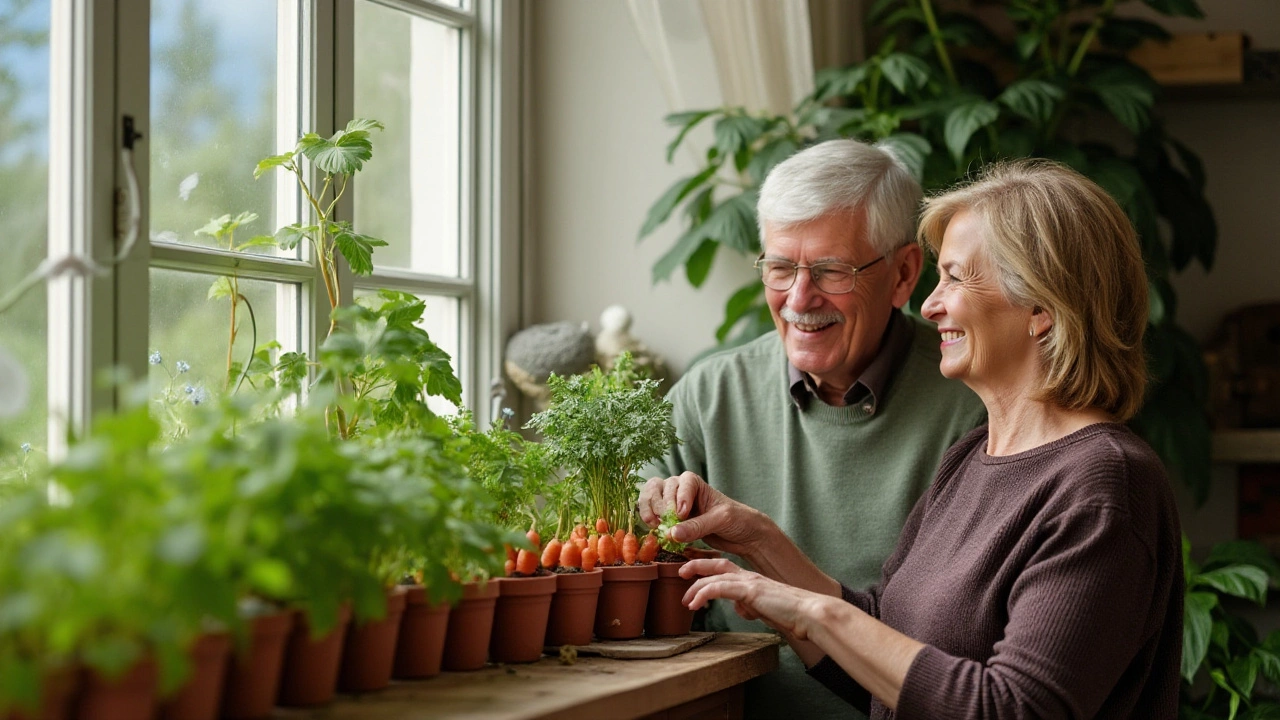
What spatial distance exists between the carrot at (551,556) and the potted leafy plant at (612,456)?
0.06 m

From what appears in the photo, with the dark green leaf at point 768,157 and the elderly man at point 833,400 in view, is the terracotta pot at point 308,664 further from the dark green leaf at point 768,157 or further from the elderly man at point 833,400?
the dark green leaf at point 768,157

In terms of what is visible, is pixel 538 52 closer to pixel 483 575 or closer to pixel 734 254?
pixel 734 254

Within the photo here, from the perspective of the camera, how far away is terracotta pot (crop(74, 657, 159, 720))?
960 millimetres

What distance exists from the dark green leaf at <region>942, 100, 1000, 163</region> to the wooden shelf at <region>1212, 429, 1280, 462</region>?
1.21 meters

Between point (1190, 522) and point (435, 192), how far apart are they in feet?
7.75

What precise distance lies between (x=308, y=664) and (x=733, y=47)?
80.8 inches

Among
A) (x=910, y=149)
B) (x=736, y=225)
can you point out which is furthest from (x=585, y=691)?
(x=910, y=149)

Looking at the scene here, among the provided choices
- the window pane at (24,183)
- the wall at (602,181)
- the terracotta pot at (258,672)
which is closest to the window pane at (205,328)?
the window pane at (24,183)

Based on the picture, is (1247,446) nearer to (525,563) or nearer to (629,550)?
(629,550)

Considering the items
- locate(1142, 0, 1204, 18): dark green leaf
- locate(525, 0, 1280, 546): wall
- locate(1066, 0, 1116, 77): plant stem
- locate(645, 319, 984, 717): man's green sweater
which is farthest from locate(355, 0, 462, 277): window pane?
A: locate(1142, 0, 1204, 18): dark green leaf

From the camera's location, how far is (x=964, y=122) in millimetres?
2656

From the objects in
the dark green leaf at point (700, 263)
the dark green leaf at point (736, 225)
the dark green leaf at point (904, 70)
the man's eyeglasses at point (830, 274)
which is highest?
the dark green leaf at point (904, 70)

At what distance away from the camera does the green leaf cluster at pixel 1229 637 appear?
2531 mm

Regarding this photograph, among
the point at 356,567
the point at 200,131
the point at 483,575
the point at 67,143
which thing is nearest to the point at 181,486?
the point at 356,567
